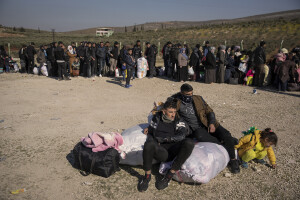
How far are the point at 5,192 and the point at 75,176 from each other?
0.98m

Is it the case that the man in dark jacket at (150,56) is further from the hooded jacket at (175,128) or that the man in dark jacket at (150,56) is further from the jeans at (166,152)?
the jeans at (166,152)

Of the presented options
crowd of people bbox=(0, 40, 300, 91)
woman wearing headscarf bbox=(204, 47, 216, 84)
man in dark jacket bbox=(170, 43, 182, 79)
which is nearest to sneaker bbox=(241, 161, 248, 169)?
crowd of people bbox=(0, 40, 300, 91)

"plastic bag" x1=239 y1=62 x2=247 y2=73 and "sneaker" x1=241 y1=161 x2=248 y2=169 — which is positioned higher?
"plastic bag" x1=239 y1=62 x2=247 y2=73

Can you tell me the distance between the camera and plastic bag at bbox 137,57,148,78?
1222cm

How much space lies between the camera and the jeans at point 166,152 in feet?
11.4

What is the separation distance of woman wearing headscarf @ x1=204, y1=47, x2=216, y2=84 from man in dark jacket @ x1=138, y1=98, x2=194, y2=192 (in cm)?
750

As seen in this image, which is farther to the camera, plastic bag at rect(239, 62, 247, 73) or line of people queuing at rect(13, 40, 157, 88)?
line of people queuing at rect(13, 40, 157, 88)

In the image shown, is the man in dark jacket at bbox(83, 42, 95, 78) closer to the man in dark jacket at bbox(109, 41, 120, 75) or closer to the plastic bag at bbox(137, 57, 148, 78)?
the man in dark jacket at bbox(109, 41, 120, 75)

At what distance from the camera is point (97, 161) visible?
379cm

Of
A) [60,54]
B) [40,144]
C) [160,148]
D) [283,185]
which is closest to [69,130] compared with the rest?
[40,144]

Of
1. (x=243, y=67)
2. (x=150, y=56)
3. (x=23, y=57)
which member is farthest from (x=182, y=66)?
(x=23, y=57)

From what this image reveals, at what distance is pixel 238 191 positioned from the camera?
3549mm

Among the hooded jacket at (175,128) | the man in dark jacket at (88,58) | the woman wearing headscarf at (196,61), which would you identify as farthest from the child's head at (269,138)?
the man in dark jacket at (88,58)

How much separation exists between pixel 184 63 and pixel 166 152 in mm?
8268
